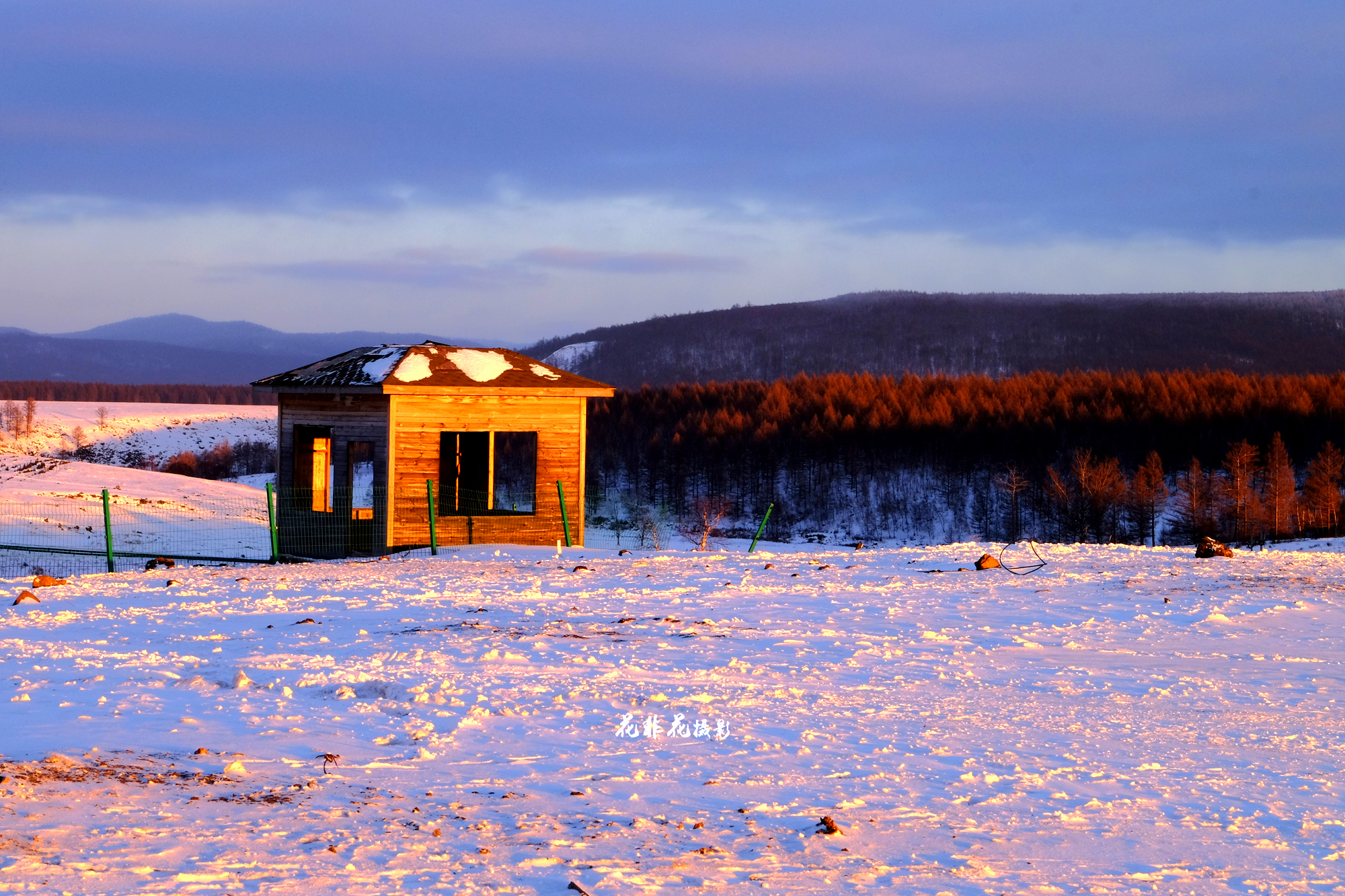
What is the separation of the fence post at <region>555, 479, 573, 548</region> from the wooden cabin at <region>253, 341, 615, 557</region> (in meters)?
0.05

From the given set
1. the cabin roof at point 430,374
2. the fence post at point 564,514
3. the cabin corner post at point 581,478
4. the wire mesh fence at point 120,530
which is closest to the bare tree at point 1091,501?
the wire mesh fence at point 120,530

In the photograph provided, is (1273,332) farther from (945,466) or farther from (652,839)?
(652,839)

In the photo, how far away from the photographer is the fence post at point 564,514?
68.5 ft

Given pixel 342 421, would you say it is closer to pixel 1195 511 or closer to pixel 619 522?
pixel 619 522

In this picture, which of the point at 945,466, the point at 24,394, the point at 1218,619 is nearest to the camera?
the point at 1218,619

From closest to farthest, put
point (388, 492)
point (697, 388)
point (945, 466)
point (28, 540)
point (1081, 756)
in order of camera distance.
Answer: point (1081, 756) → point (388, 492) → point (28, 540) → point (945, 466) → point (697, 388)

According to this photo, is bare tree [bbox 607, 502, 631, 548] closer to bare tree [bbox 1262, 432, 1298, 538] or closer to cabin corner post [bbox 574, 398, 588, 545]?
cabin corner post [bbox 574, 398, 588, 545]

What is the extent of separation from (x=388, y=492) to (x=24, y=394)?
164100 millimetres

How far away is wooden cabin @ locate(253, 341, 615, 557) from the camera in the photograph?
19938mm

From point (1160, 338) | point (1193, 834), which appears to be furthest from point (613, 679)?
point (1160, 338)

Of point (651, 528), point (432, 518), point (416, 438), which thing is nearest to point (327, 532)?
point (416, 438)

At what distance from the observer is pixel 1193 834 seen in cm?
527
